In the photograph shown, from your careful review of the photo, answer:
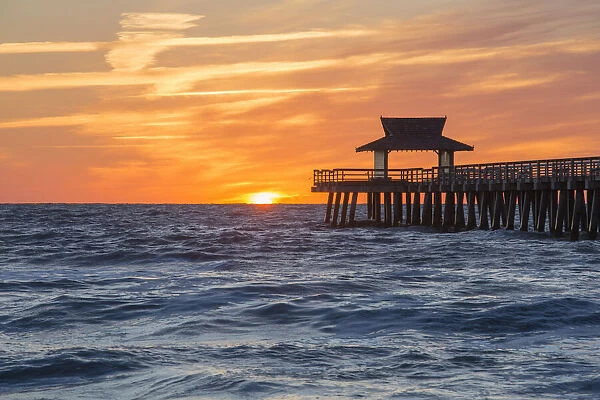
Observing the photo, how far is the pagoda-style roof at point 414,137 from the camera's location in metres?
60.8

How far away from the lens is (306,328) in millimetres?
17219

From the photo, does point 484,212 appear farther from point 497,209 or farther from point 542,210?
point 542,210

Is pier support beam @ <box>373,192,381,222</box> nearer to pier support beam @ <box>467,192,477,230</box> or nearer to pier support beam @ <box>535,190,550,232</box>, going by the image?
pier support beam @ <box>467,192,477,230</box>

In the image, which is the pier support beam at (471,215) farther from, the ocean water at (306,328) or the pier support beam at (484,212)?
the ocean water at (306,328)

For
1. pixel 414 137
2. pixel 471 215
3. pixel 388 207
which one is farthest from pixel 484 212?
pixel 414 137

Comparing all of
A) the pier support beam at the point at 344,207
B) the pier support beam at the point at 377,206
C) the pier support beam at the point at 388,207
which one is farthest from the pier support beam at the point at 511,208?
the pier support beam at the point at 377,206

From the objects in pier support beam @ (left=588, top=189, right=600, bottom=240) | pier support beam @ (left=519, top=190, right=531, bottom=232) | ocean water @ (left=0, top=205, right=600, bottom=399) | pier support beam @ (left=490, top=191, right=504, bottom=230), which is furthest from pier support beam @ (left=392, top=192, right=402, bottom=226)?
ocean water @ (left=0, top=205, right=600, bottom=399)

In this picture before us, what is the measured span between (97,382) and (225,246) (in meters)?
28.2

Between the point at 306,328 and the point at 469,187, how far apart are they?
113 ft

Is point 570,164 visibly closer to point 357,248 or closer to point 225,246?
point 357,248

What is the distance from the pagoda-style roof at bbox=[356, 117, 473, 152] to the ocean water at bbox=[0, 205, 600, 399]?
90.8 feet

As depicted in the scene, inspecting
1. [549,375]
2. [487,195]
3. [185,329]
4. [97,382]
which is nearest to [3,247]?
[487,195]

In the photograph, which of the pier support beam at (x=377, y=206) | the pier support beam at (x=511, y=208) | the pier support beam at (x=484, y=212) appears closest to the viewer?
the pier support beam at (x=511, y=208)

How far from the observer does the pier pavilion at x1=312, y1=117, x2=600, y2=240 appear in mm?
41200
